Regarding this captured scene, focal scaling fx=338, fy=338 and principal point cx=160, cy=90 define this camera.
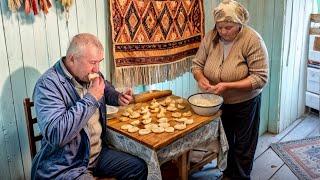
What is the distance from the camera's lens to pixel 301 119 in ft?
12.4

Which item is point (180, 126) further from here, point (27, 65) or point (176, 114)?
point (27, 65)

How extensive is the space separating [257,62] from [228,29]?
0.28 meters

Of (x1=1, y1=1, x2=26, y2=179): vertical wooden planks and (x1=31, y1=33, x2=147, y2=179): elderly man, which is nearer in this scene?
(x1=31, y1=33, x2=147, y2=179): elderly man

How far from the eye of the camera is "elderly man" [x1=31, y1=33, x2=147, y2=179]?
1.54m

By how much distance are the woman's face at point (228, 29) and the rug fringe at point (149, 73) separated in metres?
0.57

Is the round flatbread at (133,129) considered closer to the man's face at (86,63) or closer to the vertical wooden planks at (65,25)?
the man's face at (86,63)

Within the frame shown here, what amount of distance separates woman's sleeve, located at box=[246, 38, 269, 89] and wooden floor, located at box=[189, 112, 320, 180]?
87 cm

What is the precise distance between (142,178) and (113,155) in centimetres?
21

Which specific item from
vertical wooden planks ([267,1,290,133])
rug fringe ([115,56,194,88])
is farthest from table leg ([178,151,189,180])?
vertical wooden planks ([267,1,290,133])

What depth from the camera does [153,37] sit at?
2.45 m

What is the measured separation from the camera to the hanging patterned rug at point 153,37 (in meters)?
2.28

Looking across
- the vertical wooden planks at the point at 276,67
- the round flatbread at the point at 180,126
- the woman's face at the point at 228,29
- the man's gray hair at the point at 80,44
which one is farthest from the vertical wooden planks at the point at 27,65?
the vertical wooden planks at the point at 276,67

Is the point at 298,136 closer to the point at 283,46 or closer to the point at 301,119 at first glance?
the point at 301,119

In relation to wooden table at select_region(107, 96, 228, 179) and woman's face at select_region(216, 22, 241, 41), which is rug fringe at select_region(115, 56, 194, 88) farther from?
woman's face at select_region(216, 22, 241, 41)
